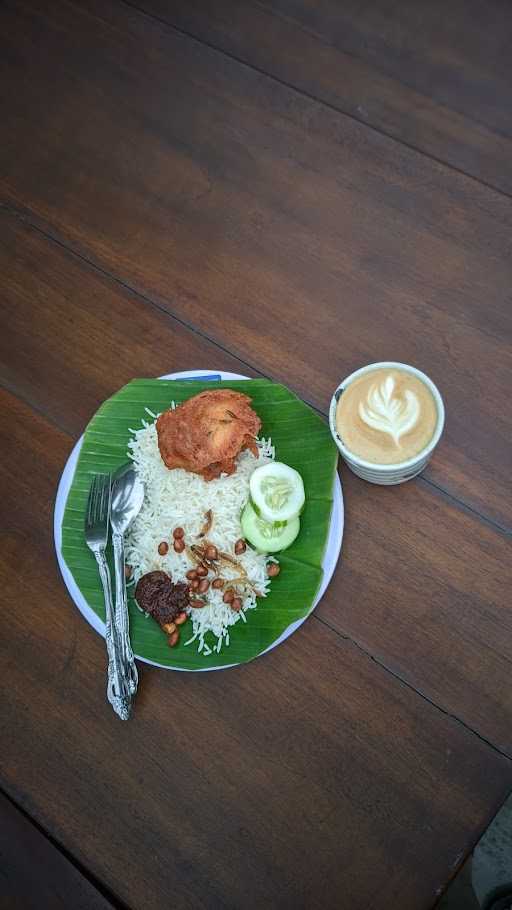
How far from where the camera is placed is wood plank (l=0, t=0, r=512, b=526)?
2453mm

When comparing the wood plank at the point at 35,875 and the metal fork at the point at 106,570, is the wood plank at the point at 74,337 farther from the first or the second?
the wood plank at the point at 35,875

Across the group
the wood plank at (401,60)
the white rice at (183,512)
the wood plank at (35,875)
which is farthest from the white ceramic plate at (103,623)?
the wood plank at (401,60)

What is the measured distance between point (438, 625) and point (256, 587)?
515 millimetres

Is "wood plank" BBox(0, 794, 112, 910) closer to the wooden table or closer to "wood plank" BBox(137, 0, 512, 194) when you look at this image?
the wooden table

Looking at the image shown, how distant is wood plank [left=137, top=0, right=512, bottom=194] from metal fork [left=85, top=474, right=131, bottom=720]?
61.5 inches

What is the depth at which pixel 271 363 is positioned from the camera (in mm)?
2500

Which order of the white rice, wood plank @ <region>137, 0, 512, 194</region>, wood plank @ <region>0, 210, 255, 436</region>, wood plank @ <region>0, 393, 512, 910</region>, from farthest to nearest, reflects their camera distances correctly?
wood plank @ <region>137, 0, 512, 194</region>, wood plank @ <region>0, 210, 255, 436</region>, the white rice, wood plank @ <region>0, 393, 512, 910</region>

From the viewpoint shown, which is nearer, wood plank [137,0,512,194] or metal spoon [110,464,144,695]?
metal spoon [110,464,144,695]

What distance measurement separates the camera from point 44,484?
2498 mm

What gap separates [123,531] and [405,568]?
0.80m

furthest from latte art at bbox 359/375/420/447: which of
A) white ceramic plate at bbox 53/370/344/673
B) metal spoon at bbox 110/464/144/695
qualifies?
metal spoon at bbox 110/464/144/695

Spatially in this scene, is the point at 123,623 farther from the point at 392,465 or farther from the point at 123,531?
the point at 392,465

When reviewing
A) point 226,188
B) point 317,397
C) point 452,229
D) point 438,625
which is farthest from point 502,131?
point 438,625

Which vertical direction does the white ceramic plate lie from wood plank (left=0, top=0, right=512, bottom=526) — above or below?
below
